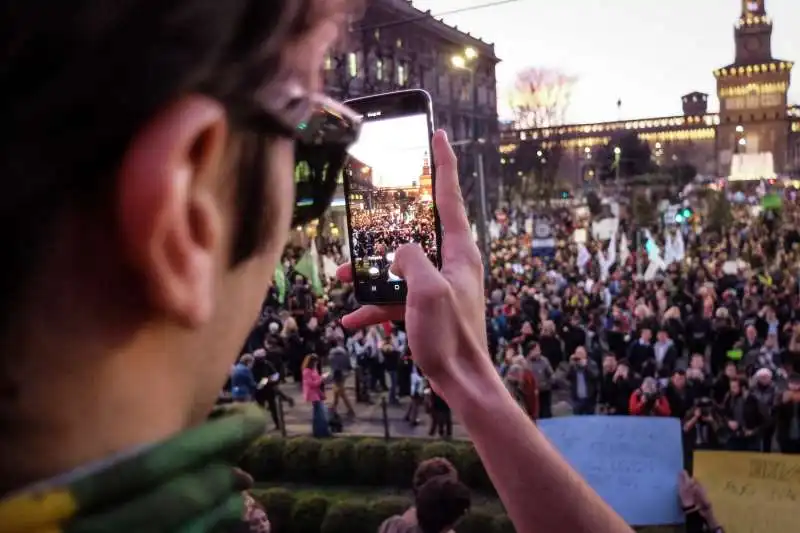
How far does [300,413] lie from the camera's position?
36.9 ft

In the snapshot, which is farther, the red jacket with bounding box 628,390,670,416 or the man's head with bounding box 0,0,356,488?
the red jacket with bounding box 628,390,670,416

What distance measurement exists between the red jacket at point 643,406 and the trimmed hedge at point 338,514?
95.4 inches

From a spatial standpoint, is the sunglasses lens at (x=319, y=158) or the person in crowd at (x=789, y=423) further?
the person in crowd at (x=789, y=423)

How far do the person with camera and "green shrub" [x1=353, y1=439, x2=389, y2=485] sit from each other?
244 cm

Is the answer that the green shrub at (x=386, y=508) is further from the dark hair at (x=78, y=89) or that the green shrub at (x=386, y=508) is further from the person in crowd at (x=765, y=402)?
the dark hair at (x=78, y=89)

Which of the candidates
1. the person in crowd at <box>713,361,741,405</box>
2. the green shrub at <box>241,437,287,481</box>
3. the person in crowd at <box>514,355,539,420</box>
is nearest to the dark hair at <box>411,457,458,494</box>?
the person in crowd at <box>514,355,539,420</box>

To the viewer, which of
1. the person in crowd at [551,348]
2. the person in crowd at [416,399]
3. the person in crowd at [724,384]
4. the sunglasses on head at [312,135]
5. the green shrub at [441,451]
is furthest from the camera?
the person in crowd at [551,348]

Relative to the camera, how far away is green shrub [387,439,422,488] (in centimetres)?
705

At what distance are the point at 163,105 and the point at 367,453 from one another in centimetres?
696

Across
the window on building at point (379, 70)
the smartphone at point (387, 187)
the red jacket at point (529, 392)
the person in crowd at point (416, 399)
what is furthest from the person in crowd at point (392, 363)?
the window on building at point (379, 70)

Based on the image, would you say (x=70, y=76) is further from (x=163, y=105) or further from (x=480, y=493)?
(x=480, y=493)

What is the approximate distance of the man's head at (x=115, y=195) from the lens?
51cm

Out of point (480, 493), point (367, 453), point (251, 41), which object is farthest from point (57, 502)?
point (367, 453)

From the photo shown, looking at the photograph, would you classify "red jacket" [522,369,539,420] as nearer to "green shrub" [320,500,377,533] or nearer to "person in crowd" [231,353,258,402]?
"green shrub" [320,500,377,533]
